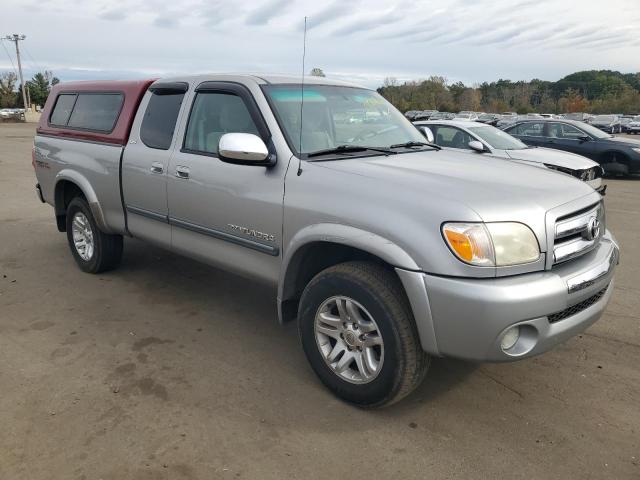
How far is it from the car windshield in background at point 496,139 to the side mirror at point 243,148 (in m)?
6.92

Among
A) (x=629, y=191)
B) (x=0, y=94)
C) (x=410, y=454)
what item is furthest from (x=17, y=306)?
(x=0, y=94)

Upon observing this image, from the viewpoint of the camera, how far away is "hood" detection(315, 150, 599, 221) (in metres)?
2.69

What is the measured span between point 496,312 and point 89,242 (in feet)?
14.2

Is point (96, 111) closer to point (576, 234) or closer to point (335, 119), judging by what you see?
point (335, 119)

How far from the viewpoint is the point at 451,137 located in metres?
9.70

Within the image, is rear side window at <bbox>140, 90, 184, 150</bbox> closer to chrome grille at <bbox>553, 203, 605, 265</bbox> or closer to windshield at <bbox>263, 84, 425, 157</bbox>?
windshield at <bbox>263, 84, 425, 157</bbox>

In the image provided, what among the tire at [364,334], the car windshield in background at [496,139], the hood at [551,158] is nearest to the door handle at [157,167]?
the tire at [364,334]

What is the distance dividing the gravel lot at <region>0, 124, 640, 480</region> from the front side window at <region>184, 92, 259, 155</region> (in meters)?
1.42

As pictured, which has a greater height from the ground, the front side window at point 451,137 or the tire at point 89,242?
the front side window at point 451,137

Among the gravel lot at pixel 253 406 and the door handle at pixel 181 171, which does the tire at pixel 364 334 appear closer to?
the gravel lot at pixel 253 406

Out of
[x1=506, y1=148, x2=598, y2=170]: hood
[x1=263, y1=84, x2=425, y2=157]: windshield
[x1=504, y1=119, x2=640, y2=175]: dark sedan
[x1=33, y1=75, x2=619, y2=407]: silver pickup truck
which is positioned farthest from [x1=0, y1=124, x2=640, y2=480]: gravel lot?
[x1=504, y1=119, x2=640, y2=175]: dark sedan

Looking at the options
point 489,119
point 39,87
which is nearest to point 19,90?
point 39,87

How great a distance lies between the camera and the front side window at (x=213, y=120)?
3.73m

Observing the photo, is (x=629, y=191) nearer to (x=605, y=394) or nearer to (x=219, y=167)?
(x=605, y=394)
